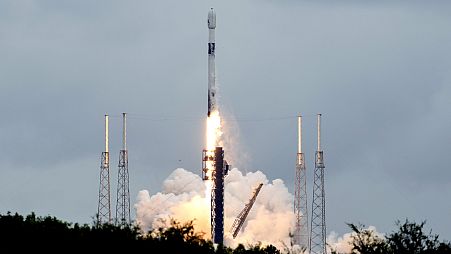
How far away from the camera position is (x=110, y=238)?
457ft

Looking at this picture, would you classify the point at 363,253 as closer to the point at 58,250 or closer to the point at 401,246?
the point at 401,246

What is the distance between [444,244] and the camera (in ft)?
474

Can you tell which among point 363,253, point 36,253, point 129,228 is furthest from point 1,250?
point 363,253

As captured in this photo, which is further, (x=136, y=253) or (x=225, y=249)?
(x=225, y=249)

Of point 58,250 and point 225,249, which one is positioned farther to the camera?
point 225,249

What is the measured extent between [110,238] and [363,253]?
67.0 feet

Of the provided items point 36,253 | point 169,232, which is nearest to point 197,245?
point 169,232

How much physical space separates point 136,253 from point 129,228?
769cm

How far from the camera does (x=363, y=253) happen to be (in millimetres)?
145500

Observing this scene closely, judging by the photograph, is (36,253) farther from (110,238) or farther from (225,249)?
(225,249)

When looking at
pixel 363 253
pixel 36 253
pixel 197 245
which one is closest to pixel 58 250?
pixel 36 253

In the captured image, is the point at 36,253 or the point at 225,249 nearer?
the point at 36,253

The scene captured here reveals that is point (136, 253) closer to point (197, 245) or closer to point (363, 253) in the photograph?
point (197, 245)

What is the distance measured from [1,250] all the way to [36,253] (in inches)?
103
